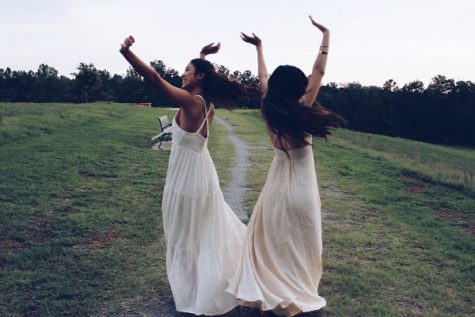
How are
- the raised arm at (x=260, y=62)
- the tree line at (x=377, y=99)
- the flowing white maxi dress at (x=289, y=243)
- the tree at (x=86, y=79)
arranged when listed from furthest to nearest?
the tree at (x=86, y=79)
the tree line at (x=377, y=99)
the raised arm at (x=260, y=62)
the flowing white maxi dress at (x=289, y=243)

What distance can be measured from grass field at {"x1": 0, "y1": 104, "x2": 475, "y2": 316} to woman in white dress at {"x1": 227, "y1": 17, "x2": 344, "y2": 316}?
0.63 meters

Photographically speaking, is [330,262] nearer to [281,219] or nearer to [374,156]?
[281,219]

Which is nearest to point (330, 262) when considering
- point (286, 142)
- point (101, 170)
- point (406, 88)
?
point (286, 142)

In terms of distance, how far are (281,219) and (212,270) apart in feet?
2.62

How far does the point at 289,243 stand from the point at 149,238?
108 inches

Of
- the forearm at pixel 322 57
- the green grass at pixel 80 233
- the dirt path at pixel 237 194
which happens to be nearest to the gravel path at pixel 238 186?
the dirt path at pixel 237 194

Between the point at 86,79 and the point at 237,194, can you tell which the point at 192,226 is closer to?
the point at 237,194

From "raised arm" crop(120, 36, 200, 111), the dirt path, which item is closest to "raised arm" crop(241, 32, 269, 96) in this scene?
"raised arm" crop(120, 36, 200, 111)

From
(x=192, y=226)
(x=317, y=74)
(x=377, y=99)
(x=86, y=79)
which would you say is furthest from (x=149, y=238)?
(x=377, y=99)

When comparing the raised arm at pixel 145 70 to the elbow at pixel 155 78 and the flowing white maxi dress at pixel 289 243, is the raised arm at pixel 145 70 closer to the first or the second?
the elbow at pixel 155 78

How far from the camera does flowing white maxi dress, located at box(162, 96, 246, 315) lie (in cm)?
403

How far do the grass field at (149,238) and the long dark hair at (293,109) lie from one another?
181 centimetres

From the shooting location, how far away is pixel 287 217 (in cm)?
395

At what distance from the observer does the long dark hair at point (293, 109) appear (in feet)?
11.8
